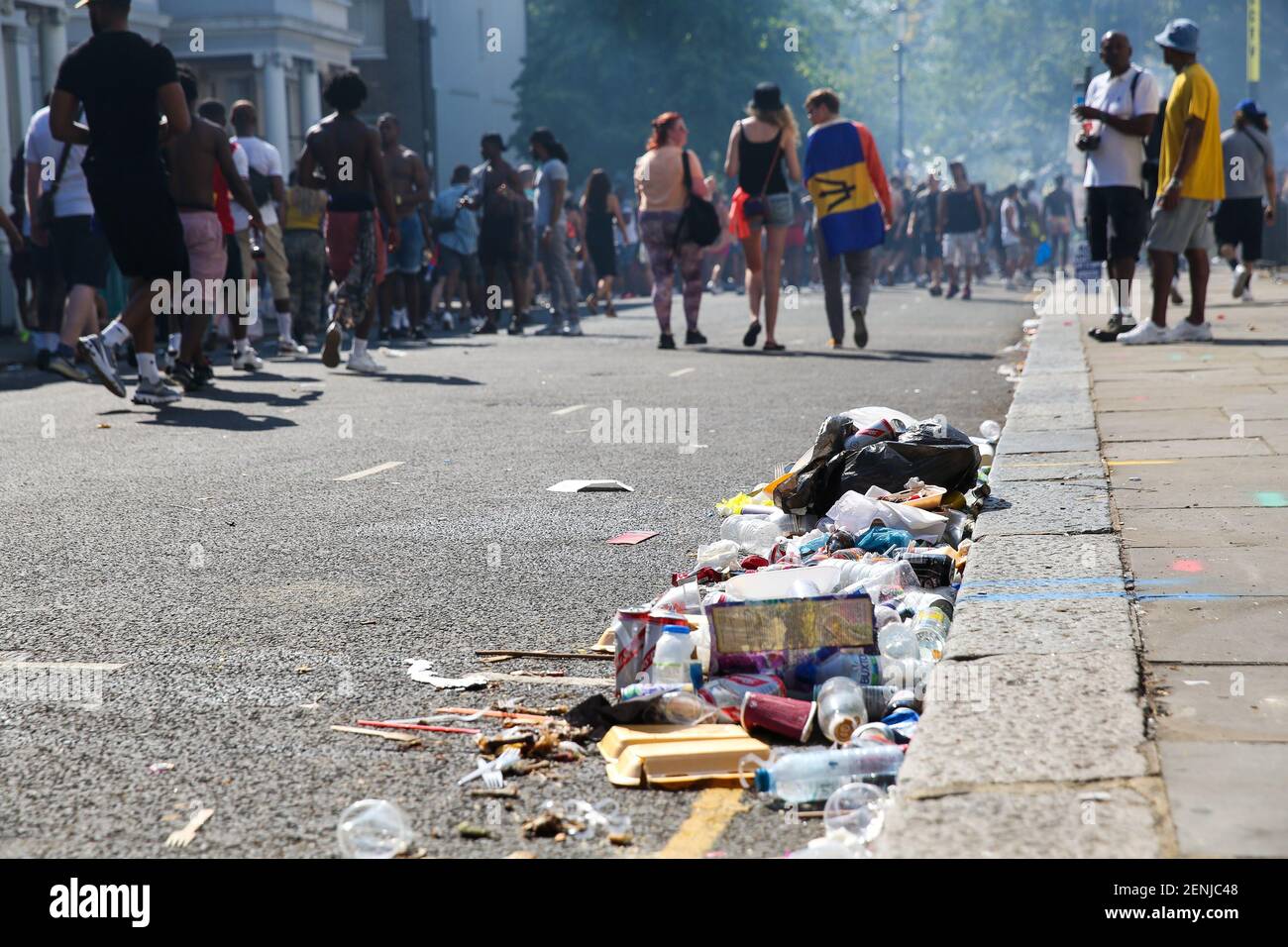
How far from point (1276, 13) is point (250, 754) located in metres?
72.8

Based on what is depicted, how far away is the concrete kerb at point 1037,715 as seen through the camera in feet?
8.41

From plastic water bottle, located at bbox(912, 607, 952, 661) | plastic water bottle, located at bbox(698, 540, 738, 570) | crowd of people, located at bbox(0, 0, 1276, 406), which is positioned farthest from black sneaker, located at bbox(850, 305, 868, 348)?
plastic water bottle, located at bbox(912, 607, 952, 661)

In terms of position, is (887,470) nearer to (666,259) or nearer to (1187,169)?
(1187,169)

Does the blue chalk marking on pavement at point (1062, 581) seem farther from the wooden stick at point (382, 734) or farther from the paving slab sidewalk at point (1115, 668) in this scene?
the wooden stick at point (382, 734)

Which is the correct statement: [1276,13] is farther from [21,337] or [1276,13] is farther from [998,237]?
[21,337]

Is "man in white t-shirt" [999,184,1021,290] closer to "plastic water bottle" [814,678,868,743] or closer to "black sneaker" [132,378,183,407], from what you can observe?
"black sneaker" [132,378,183,407]

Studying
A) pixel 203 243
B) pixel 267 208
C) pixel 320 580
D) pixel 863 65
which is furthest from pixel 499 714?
pixel 863 65

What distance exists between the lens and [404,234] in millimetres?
16516

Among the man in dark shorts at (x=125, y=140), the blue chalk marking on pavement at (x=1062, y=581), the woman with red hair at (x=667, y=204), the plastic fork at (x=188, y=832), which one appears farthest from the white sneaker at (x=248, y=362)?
the plastic fork at (x=188, y=832)

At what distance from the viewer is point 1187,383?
359 inches

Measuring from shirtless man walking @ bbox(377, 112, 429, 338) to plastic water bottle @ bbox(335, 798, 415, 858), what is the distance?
12752 millimetres

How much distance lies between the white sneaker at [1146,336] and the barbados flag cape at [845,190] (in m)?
2.23

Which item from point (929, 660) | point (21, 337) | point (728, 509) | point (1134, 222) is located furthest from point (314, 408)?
point (21, 337)

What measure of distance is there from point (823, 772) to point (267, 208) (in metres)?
12.7
